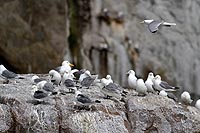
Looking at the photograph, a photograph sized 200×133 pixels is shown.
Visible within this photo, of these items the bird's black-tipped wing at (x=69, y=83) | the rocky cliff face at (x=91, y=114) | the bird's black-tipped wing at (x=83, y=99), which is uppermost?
the bird's black-tipped wing at (x=69, y=83)

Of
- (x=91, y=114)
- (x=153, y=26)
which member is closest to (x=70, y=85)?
(x=91, y=114)

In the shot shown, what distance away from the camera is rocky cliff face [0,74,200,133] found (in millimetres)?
15148

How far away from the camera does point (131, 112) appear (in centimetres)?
1627

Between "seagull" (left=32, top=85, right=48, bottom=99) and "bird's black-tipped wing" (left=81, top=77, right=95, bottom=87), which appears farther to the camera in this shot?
"bird's black-tipped wing" (left=81, top=77, right=95, bottom=87)

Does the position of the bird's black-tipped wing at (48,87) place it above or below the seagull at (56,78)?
below

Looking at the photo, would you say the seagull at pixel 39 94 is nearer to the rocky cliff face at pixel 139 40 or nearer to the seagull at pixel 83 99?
the seagull at pixel 83 99

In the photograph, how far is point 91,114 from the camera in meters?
15.5

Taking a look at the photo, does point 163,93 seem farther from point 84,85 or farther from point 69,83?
point 69,83

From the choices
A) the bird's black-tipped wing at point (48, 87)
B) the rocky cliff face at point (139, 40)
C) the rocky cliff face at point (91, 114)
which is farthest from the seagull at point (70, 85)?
the rocky cliff face at point (139, 40)

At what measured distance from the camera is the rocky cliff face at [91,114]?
49.7 feet

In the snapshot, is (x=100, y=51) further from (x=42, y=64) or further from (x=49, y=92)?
(x=49, y=92)

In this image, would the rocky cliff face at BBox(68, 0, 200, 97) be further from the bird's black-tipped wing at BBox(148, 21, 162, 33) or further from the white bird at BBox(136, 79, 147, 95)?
the white bird at BBox(136, 79, 147, 95)

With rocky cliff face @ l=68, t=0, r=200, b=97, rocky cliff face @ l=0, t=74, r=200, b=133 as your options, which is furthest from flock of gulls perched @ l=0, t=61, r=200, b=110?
rocky cliff face @ l=68, t=0, r=200, b=97

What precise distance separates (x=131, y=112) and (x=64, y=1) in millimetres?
14887
